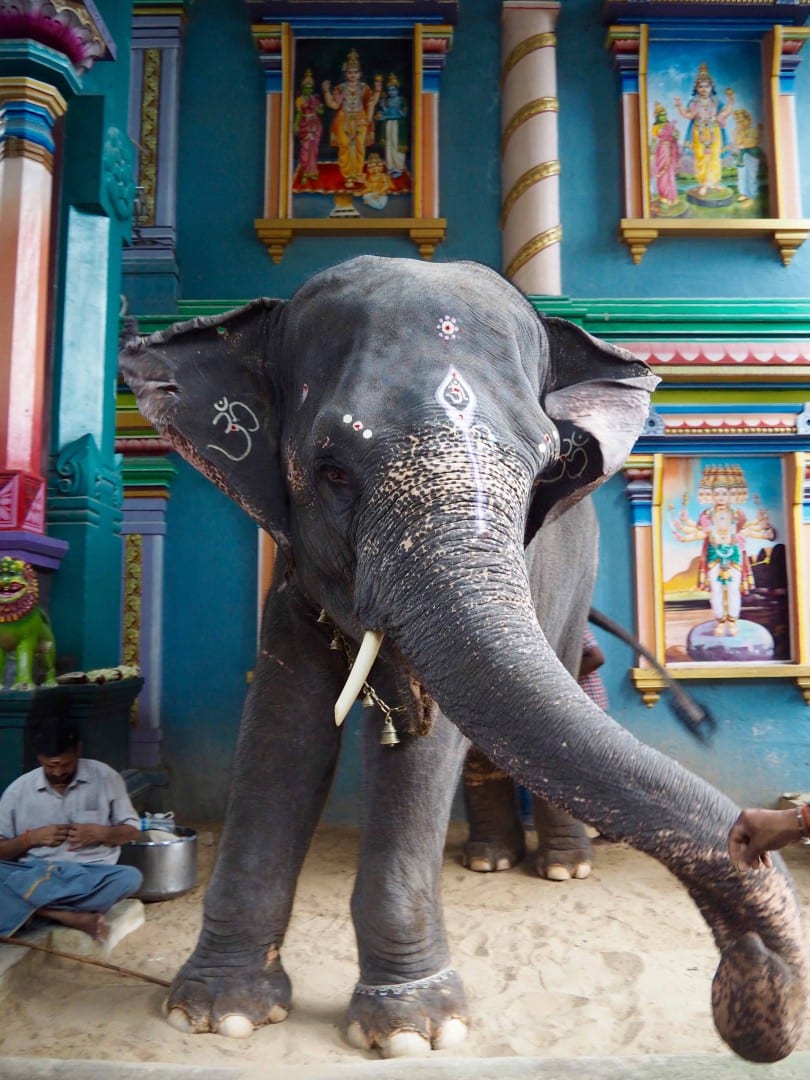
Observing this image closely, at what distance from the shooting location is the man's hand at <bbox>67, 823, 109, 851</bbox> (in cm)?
370

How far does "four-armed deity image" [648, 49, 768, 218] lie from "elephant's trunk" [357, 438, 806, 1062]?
542 centimetres

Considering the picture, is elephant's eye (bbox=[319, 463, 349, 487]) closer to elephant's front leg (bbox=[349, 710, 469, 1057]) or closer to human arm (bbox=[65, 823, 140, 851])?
elephant's front leg (bbox=[349, 710, 469, 1057])

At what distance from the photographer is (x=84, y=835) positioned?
12.2 ft

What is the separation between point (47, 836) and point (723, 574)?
4.50 metres

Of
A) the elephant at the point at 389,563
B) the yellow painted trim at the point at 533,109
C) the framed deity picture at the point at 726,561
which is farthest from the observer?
the yellow painted trim at the point at 533,109

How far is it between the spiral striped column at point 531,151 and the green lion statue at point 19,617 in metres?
3.79

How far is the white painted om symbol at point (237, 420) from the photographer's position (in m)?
2.87

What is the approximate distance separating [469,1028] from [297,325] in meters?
2.00

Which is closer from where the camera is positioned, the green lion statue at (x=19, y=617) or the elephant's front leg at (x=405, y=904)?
the elephant's front leg at (x=405, y=904)

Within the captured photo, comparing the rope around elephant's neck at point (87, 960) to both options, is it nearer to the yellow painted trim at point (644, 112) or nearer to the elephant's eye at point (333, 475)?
the elephant's eye at point (333, 475)

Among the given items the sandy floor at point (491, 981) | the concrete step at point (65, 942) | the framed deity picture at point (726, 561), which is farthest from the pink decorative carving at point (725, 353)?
the concrete step at point (65, 942)

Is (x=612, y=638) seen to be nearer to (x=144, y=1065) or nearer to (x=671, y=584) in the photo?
(x=671, y=584)

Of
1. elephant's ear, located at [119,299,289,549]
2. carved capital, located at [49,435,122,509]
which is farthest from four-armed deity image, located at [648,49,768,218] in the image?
elephant's ear, located at [119,299,289,549]

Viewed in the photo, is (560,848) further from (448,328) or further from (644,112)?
(644,112)
